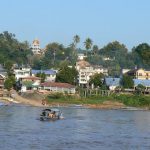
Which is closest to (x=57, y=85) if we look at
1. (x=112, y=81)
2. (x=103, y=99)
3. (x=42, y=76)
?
(x=103, y=99)

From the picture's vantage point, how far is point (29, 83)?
283 ft

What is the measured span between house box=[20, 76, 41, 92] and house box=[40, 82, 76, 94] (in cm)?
116

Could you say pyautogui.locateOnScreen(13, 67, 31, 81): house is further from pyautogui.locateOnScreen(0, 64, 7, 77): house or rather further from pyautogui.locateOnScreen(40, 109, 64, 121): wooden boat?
pyautogui.locateOnScreen(40, 109, 64, 121): wooden boat

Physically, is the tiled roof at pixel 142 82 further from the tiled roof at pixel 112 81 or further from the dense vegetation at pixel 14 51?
the dense vegetation at pixel 14 51

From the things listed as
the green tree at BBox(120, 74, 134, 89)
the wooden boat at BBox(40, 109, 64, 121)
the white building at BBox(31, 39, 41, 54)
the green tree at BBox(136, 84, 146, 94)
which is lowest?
the wooden boat at BBox(40, 109, 64, 121)

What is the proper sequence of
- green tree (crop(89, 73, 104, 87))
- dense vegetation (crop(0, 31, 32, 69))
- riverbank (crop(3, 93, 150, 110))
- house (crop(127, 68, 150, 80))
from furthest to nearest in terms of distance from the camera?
dense vegetation (crop(0, 31, 32, 69)) → house (crop(127, 68, 150, 80)) → green tree (crop(89, 73, 104, 87)) → riverbank (crop(3, 93, 150, 110))

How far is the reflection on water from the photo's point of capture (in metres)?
33.1

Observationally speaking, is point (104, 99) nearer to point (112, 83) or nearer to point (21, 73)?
point (112, 83)

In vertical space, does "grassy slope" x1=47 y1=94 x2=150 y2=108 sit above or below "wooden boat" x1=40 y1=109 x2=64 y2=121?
above

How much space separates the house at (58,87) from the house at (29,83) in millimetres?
1161

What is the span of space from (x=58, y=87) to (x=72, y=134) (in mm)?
44469

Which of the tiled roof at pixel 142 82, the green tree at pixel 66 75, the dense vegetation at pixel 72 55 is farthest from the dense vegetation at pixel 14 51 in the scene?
the tiled roof at pixel 142 82

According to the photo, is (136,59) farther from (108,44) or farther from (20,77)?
(20,77)

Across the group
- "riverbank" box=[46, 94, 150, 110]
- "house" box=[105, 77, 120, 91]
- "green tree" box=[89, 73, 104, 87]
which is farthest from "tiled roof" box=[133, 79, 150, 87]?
"riverbank" box=[46, 94, 150, 110]
